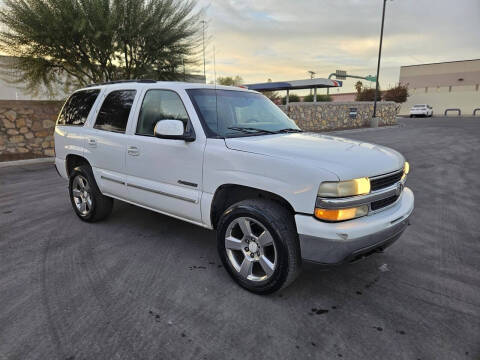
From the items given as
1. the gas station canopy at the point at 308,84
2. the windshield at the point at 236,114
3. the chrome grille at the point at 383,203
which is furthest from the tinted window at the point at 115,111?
the gas station canopy at the point at 308,84

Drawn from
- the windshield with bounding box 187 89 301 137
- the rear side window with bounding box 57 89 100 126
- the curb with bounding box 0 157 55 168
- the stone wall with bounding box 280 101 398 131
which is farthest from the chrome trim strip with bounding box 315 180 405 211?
the stone wall with bounding box 280 101 398 131

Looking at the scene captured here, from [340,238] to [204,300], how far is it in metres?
1.30

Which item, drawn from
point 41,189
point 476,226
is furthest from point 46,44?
point 476,226

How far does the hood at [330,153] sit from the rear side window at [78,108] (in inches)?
105

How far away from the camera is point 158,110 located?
3867mm

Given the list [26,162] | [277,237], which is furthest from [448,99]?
[277,237]

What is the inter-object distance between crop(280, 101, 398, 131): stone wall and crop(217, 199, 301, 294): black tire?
1705 cm

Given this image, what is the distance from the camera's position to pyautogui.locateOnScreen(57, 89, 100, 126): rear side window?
4848 millimetres

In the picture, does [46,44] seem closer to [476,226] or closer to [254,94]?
[254,94]

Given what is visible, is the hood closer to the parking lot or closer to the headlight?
the headlight

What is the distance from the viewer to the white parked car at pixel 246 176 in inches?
104

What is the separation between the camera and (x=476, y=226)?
4855 mm

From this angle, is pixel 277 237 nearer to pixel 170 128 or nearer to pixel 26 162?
pixel 170 128

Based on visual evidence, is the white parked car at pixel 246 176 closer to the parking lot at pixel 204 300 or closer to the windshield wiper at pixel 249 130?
the windshield wiper at pixel 249 130
